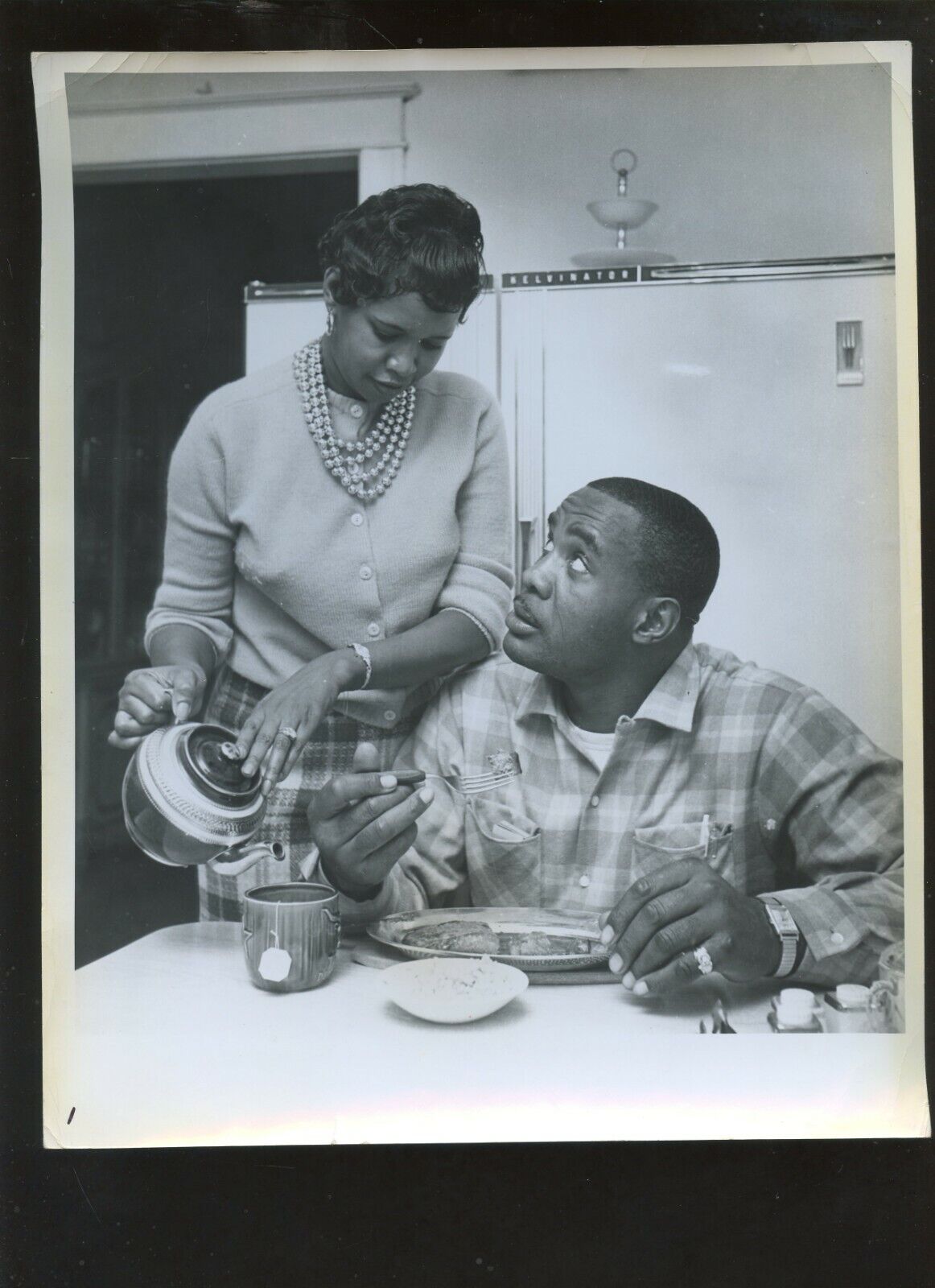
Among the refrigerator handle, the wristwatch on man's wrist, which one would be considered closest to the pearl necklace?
the refrigerator handle

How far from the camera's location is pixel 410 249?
0.83 meters

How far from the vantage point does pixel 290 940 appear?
2.63 ft

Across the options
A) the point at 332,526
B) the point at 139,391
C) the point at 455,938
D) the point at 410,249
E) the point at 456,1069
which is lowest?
the point at 456,1069

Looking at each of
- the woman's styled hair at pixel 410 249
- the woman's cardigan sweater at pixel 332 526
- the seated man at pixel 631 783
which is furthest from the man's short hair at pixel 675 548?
the woman's styled hair at pixel 410 249

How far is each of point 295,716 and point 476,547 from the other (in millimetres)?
204

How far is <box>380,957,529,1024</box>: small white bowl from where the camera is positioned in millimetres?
804

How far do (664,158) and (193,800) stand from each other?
653mm

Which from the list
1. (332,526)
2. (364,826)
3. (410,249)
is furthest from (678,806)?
(410,249)

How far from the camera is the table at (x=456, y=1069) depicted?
81 cm

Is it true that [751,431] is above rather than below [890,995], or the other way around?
above

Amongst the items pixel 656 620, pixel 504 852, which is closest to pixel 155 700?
pixel 504 852

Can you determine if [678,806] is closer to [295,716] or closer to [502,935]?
[502,935]

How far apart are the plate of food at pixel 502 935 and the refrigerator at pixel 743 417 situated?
264 millimetres

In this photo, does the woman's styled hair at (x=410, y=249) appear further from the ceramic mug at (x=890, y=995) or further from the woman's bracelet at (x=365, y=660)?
the ceramic mug at (x=890, y=995)
